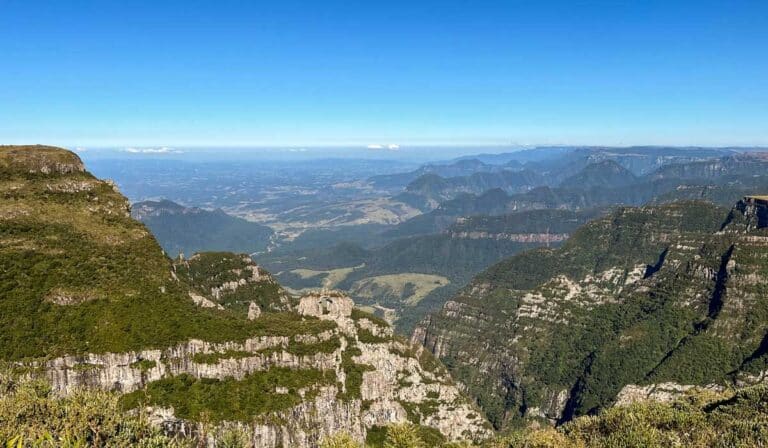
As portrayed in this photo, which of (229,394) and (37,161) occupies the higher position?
(37,161)

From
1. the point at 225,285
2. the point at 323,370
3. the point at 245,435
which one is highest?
the point at 245,435

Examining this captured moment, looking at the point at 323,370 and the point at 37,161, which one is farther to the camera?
the point at 37,161

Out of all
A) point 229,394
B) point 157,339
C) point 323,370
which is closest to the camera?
point 157,339

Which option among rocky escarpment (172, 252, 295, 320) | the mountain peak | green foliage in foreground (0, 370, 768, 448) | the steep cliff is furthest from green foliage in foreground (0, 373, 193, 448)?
rocky escarpment (172, 252, 295, 320)

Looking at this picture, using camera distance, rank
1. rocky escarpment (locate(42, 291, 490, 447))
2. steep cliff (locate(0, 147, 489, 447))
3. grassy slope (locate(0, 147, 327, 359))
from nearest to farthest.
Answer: steep cliff (locate(0, 147, 489, 447)) < grassy slope (locate(0, 147, 327, 359)) < rocky escarpment (locate(42, 291, 490, 447))

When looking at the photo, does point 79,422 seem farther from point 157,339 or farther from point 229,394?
A: point 229,394

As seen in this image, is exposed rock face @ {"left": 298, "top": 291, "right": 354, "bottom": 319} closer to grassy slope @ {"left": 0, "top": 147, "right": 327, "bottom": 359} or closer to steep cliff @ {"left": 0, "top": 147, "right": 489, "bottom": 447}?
steep cliff @ {"left": 0, "top": 147, "right": 489, "bottom": 447}

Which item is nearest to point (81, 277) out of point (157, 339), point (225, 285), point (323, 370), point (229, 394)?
point (157, 339)

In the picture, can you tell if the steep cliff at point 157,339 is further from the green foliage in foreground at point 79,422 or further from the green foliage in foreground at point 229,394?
the green foliage in foreground at point 79,422

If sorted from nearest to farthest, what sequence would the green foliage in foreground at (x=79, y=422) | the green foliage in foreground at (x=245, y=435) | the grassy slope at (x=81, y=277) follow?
1. the green foliage in foreground at (x=79, y=422)
2. the green foliage in foreground at (x=245, y=435)
3. the grassy slope at (x=81, y=277)

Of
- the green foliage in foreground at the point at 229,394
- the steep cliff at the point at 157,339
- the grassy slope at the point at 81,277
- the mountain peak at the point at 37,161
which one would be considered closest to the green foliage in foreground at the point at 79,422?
the green foliage in foreground at the point at 229,394
